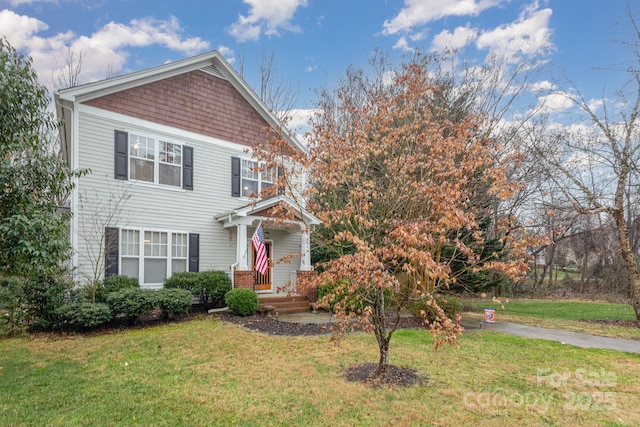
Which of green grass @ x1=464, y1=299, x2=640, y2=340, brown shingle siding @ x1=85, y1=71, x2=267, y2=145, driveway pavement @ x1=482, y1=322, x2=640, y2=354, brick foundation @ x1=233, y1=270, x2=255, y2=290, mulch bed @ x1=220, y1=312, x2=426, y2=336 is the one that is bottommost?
green grass @ x1=464, y1=299, x2=640, y2=340

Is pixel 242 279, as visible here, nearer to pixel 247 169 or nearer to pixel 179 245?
pixel 179 245

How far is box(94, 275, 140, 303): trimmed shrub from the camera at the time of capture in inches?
364

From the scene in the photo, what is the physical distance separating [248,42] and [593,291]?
24444mm

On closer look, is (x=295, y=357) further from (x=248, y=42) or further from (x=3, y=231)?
(x=248, y=42)

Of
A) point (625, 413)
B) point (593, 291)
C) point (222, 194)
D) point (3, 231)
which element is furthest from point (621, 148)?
point (593, 291)

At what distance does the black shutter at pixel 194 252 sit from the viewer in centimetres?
1148

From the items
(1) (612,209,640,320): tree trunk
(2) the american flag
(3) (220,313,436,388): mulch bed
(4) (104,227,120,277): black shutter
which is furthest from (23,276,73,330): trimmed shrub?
(1) (612,209,640,320): tree trunk

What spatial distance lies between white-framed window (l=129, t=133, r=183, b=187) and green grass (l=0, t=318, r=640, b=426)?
496 cm

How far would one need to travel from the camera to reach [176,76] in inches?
465

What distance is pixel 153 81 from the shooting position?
11375 mm

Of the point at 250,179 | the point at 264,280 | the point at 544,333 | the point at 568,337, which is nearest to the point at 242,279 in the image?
the point at 264,280

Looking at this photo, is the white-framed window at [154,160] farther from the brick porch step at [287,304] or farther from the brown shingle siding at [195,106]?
the brick porch step at [287,304]

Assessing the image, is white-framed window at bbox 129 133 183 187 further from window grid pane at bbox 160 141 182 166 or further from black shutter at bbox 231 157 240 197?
black shutter at bbox 231 157 240 197

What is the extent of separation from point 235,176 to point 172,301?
492 centimetres
